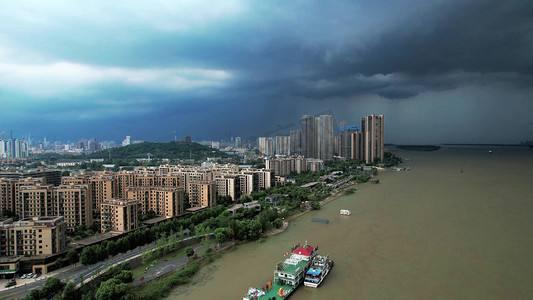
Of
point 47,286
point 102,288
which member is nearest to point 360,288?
point 102,288

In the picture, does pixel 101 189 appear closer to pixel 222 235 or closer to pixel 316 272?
pixel 222 235

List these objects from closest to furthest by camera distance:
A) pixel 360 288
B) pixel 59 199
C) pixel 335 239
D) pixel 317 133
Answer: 1. pixel 360 288
2. pixel 335 239
3. pixel 59 199
4. pixel 317 133

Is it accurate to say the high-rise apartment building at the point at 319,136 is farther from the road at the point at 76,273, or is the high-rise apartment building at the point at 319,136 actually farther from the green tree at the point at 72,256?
the green tree at the point at 72,256

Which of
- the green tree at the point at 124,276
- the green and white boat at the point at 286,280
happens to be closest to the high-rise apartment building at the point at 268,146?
the green and white boat at the point at 286,280

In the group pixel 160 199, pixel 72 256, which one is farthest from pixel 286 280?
pixel 160 199

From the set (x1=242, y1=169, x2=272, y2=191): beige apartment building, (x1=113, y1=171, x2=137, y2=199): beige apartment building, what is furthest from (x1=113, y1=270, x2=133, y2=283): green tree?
(x1=242, y1=169, x2=272, y2=191): beige apartment building

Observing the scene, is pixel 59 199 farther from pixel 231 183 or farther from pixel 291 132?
pixel 291 132

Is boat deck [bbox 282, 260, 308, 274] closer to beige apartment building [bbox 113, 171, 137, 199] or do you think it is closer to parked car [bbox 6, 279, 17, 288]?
parked car [bbox 6, 279, 17, 288]
